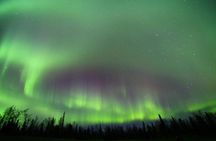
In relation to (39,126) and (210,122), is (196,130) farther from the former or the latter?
(39,126)

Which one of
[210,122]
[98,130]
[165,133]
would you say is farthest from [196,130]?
[98,130]

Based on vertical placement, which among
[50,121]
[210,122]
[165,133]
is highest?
[50,121]

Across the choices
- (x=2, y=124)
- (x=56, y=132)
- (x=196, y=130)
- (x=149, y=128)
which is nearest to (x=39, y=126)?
(x=56, y=132)

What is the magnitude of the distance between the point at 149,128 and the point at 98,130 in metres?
48.8

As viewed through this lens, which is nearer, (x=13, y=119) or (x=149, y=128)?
(x=13, y=119)

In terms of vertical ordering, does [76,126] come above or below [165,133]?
above

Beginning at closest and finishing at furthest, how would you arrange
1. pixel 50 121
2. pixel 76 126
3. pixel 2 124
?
pixel 2 124 < pixel 50 121 < pixel 76 126

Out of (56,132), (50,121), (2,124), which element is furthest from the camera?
(50,121)

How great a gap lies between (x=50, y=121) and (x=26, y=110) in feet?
89.8

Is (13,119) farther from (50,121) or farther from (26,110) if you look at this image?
(50,121)

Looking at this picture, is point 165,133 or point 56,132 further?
point 56,132

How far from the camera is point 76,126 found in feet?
461

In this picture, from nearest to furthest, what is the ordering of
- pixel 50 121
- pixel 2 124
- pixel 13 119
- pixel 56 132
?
pixel 2 124
pixel 13 119
pixel 56 132
pixel 50 121

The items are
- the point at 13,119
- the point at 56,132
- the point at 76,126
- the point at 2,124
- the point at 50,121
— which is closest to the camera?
the point at 2,124
